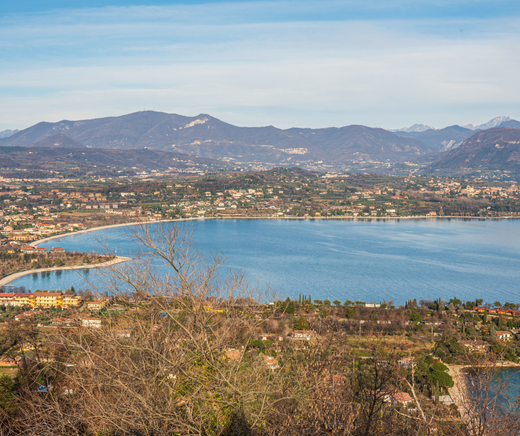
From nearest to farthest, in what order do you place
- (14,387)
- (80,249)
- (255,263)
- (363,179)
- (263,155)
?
(14,387), (255,263), (80,249), (363,179), (263,155)

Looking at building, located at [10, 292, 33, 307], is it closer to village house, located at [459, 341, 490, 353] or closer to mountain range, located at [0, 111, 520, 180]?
village house, located at [459, 341, 490, 353]

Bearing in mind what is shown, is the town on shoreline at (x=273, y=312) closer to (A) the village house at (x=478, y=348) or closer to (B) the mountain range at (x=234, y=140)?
(A) the village house at (x=478, y=348)

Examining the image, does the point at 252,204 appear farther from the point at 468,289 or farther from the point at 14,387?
the point at 14,387

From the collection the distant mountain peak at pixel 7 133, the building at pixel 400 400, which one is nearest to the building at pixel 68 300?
the building at pixel 400 400

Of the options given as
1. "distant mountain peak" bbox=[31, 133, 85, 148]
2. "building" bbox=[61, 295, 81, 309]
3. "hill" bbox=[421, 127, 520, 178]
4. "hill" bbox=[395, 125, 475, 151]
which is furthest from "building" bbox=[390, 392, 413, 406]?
"hill" bbox=[395, 125, 475, 151]

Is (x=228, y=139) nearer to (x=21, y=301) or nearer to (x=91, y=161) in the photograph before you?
(x=91, y=161)

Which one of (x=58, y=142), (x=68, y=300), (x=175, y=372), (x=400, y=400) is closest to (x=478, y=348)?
(x=400, y=400)

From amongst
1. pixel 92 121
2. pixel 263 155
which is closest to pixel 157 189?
pixel 263 155
